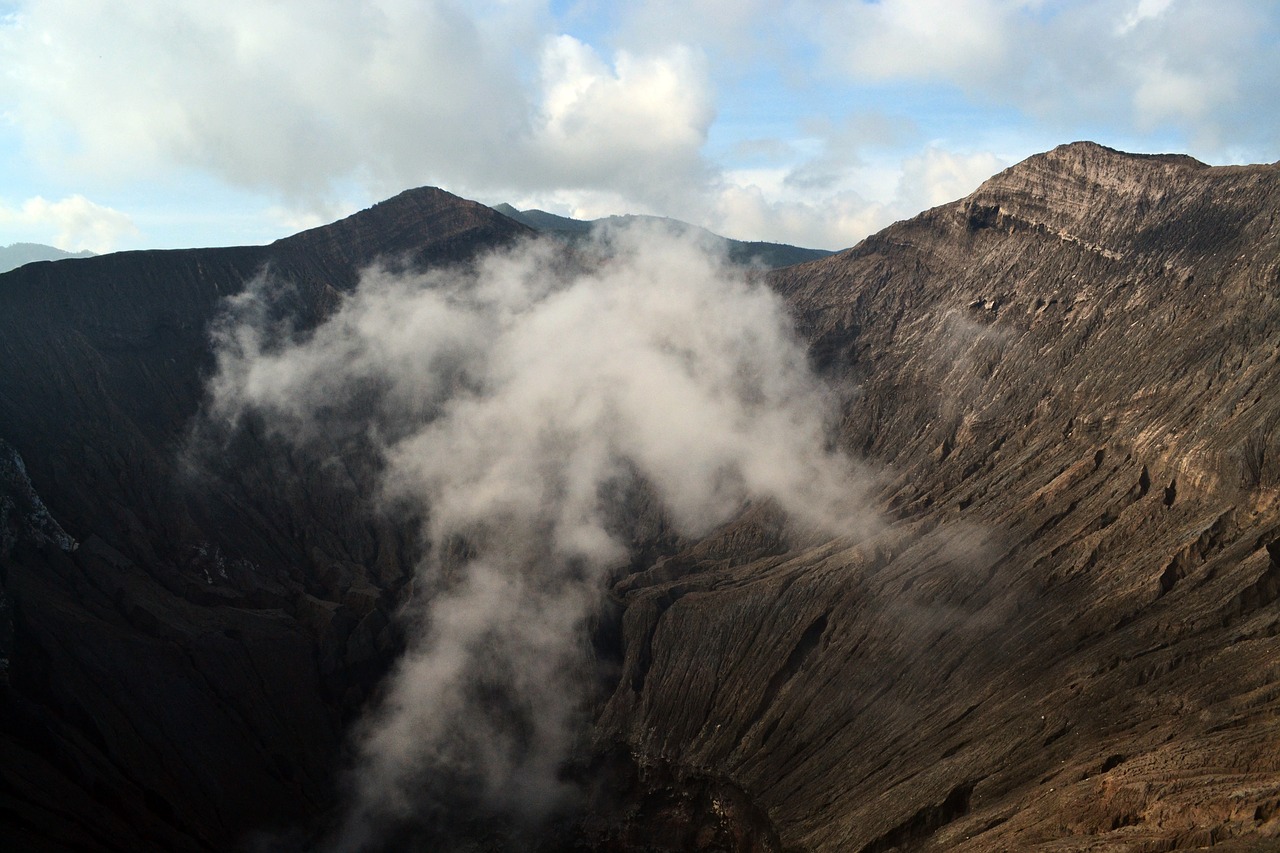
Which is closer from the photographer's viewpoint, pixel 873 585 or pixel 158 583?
pixel 873 585

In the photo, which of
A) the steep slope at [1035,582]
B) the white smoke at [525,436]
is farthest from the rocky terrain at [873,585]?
the white smoke at [525,436]

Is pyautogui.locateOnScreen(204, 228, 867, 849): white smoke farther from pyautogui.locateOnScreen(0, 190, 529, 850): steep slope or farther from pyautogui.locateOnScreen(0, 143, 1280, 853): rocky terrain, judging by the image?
pyautogui.locateOnScreen(0, 190, 529, 850): steep slope

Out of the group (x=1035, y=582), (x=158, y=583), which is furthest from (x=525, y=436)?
(x=1035, y=582)

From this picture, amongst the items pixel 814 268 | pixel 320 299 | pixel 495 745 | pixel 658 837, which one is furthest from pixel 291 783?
pixel 814 268

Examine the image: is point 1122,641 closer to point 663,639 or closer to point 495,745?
point 663,639

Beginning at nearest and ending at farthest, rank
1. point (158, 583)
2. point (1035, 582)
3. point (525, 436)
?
point (1035, 582) < point (158, 583) < point (525, 436)

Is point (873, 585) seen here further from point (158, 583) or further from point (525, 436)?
point (158, 583)

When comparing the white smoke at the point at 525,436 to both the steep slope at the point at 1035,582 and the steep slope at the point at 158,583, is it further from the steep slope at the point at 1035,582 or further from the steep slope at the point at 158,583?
the steep slope at the point at 1035,582
